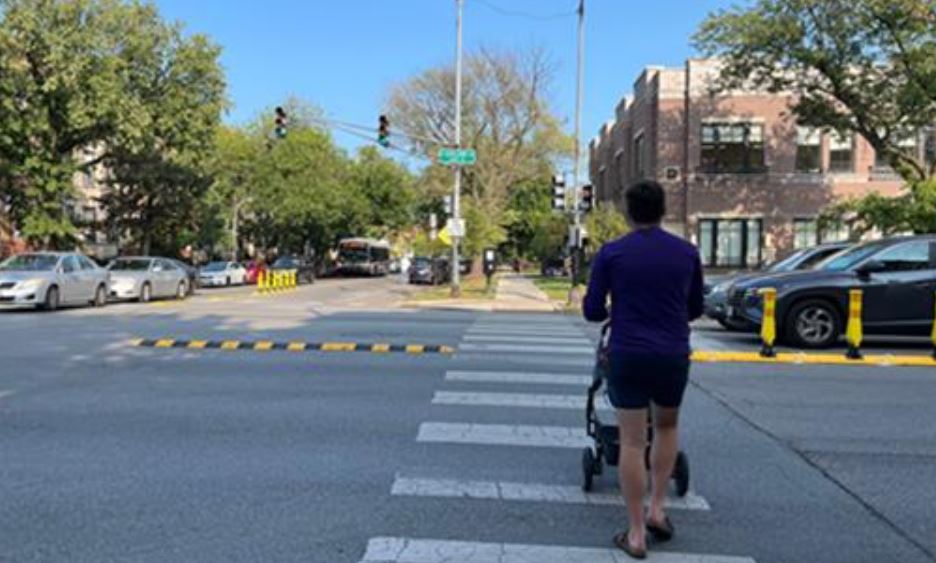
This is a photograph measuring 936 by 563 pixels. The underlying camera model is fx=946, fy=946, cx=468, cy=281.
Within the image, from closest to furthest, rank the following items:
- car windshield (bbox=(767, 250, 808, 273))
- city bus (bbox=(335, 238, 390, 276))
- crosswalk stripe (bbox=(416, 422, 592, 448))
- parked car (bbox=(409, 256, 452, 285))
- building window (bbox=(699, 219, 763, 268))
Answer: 1. crosswalk stripe (bbox=(416, 422, 592, 448))
2. car windshield (bbox=(767, 250, 808, 273))
3. building window (bbox=(699, 219, 763, 268))
4. parked car (bbox=(409, 256, 452, 285))
5. city bus (bbox=(335, 238, 390, 276))

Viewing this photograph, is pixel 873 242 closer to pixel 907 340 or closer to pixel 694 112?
pixel 907 340

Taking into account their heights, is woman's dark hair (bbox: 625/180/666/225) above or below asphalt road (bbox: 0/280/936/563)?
above

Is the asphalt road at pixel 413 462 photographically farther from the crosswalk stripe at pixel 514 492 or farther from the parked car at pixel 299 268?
the parked car at pixel 299 268

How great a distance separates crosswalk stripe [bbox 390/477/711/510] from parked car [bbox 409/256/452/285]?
144 feet

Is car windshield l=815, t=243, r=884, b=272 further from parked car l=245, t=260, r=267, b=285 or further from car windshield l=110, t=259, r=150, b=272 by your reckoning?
parked car l=245, t=260, r=267, b=285

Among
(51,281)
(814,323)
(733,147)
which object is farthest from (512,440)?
(733,147)

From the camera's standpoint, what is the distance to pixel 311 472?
6.34 m

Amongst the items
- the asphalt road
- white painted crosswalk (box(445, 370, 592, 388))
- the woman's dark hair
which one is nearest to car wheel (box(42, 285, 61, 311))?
the asphalt road

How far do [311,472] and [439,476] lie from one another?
33.9 inches

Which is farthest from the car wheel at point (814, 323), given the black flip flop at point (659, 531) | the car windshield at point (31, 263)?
the car windshield at point (31, 263)

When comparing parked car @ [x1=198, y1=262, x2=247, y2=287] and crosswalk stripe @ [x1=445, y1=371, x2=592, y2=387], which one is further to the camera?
parked car @ [x1=198, y1=262, x2=247, y2=287]

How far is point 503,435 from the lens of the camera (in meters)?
7.64

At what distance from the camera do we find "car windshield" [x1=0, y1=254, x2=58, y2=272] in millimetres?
22672

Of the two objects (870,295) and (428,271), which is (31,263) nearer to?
(870,295)
